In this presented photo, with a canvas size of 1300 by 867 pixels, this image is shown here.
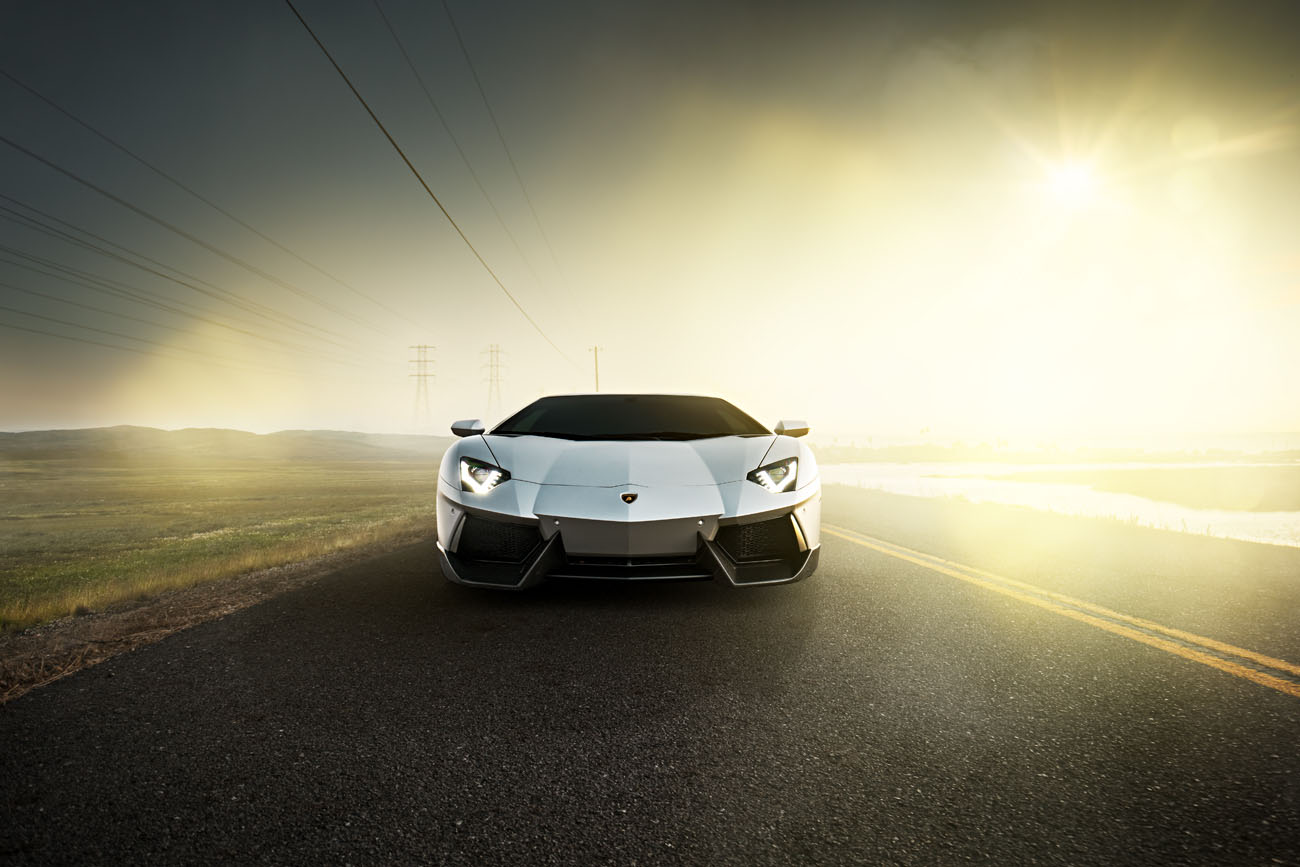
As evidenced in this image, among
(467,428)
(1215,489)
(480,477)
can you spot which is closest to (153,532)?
(467,428)

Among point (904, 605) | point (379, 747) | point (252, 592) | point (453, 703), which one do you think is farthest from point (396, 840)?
point (252, 592)

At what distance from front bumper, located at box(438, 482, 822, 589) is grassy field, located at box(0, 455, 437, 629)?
3584mm

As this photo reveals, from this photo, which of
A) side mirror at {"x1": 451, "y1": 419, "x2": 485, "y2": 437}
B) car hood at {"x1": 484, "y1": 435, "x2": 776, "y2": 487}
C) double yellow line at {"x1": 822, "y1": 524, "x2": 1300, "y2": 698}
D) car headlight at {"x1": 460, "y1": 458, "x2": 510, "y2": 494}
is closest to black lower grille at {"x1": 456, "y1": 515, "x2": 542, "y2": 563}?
car headlight at {"x1": 460, "y1": 458, "x2": 510, "y2": 494}

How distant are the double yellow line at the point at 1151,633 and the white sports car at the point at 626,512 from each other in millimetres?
1780

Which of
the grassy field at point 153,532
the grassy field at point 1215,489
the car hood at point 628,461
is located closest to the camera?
the car hood at point 628,461

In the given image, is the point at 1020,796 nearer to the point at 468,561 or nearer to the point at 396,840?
the point at 396,840

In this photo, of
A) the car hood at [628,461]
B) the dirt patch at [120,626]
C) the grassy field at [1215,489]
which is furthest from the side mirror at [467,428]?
the grassy field at [1215,489]

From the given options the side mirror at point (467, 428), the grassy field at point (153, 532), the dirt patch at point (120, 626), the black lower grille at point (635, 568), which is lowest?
the grassy field at point (153, 532)

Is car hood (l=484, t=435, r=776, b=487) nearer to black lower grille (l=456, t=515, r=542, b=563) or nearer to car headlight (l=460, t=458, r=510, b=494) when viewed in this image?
car headlight (l=460, t=458, r=510, b=494)

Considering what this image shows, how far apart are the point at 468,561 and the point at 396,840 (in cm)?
205

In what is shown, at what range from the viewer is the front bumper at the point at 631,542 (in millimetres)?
3246

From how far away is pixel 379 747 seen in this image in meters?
2.01

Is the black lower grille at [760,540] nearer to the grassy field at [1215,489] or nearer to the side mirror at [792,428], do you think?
the side mirror at [792,428]

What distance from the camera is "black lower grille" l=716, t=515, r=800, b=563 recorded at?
3350mm
